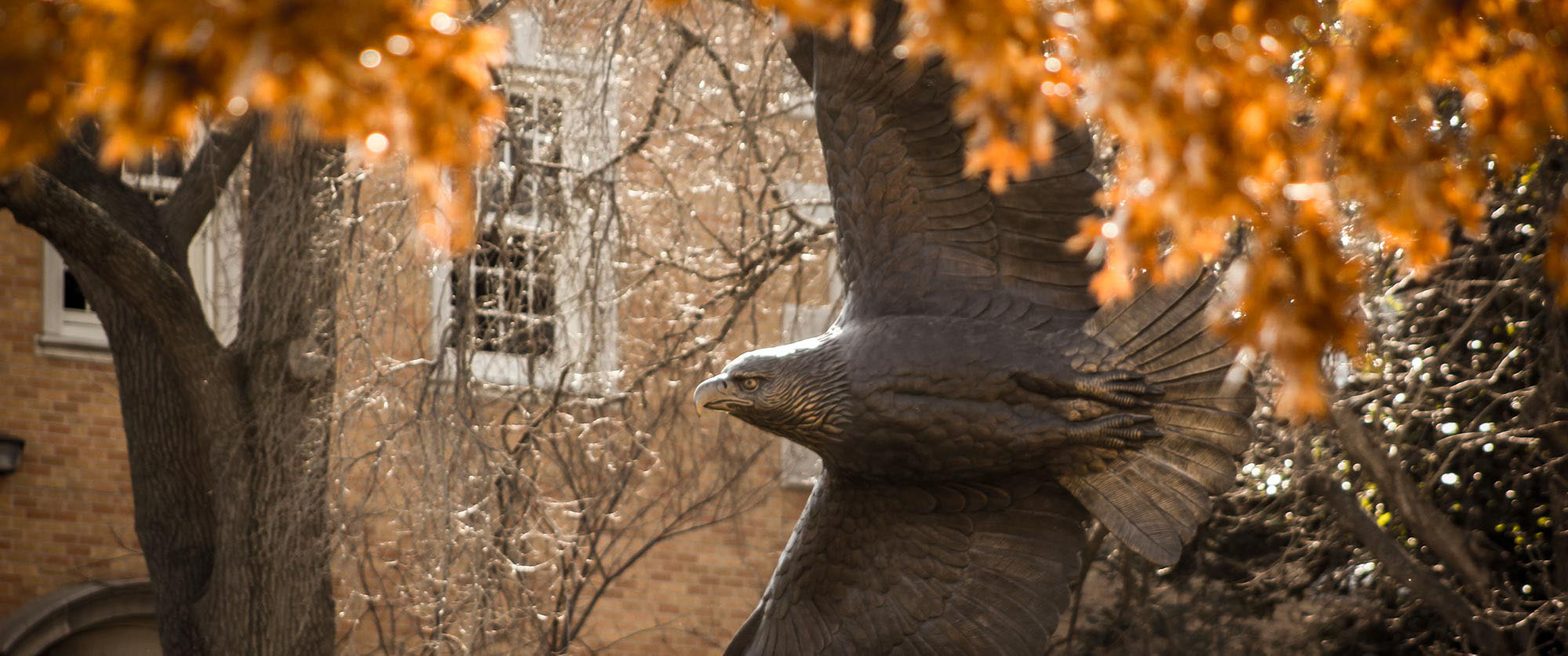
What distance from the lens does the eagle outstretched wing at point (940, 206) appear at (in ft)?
15.3

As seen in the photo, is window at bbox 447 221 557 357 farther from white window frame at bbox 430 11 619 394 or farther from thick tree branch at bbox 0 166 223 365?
thick tree branch at bbox 0 166 223 365

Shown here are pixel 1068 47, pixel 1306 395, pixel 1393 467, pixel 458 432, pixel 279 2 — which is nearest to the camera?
pixel 279 2

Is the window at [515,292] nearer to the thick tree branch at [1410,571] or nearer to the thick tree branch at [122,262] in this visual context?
the thick tree branch at [122,262]

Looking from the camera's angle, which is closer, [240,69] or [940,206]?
[240,69]

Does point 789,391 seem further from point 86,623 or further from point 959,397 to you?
point 86,623

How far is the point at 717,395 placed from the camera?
4.64 meters

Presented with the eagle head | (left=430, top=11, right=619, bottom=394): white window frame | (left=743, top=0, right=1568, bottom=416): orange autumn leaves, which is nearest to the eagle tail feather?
the eagle head

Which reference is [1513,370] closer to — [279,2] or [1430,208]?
[1430,208]

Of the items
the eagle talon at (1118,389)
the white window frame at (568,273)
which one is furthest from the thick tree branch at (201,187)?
the eagle talon at (1118,389)

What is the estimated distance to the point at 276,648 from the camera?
6512 millimetres

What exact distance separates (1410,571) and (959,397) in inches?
174

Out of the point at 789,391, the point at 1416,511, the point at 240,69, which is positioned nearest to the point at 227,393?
the point at 789,391

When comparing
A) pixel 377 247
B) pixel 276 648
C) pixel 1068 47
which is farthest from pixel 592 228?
pixel 1068 47

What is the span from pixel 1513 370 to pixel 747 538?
4883mm
